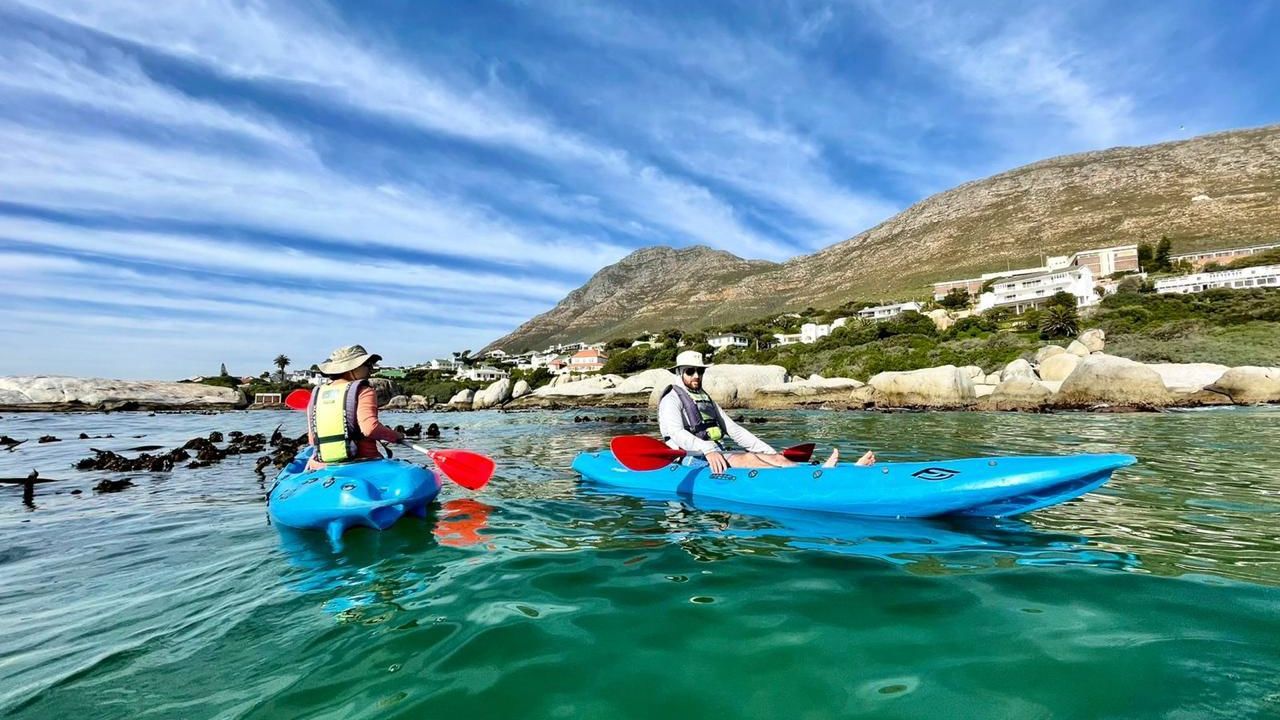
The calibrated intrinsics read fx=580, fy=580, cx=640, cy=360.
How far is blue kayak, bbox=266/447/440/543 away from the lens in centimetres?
570

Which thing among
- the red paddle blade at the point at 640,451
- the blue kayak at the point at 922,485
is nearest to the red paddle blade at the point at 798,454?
the blue kayak at the point at 922,485

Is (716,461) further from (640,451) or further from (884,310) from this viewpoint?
(884,310)

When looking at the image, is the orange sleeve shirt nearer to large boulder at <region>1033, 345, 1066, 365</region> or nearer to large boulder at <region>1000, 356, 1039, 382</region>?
large boulder at <region>1000, 356, 1039, 382</region>

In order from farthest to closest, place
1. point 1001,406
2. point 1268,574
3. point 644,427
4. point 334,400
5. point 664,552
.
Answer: point 1001,406 < point 644,427 < point 334,400 < point 664,552 < point 1268,574

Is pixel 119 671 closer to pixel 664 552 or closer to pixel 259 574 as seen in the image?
pixel 259 574

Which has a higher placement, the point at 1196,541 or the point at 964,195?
the point at 964,195

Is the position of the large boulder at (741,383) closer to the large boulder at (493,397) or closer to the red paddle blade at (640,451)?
the large boulder at (493,397)

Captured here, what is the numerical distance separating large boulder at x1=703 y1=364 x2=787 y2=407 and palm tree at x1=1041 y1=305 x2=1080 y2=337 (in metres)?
21.7

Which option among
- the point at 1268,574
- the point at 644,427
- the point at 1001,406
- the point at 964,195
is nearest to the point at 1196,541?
the point at 1268,574

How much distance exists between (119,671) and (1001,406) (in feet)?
97.8

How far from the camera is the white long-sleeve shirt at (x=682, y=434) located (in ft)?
24.2

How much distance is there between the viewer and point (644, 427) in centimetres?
2330

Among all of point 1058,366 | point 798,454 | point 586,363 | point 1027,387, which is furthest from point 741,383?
point 586,363

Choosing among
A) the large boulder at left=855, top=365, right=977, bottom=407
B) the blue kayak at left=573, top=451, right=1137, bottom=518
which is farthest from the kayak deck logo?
the large boulder at left=855, top=365, right=977, bottom=407
